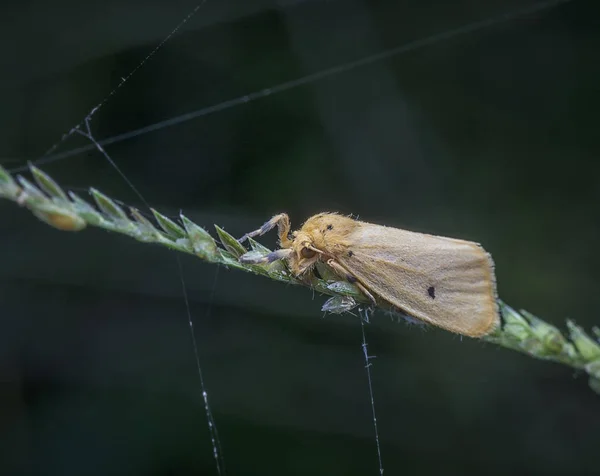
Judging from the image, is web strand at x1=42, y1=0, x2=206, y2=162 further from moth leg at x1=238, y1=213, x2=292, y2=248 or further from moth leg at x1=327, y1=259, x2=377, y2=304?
moth leg at x1=327, y1=259, x2=377, y2=304

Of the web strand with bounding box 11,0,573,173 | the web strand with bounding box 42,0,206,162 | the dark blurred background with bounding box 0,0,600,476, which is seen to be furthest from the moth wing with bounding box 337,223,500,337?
the web strand with bounding box 42,0,206,162

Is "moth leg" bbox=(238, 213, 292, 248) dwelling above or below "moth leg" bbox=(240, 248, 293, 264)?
above

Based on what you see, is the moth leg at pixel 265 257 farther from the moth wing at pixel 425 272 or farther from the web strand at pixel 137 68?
the web strand at pixel 137 68

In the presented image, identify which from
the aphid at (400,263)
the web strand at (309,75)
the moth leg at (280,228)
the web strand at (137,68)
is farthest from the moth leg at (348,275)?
the web strand at (137,68)

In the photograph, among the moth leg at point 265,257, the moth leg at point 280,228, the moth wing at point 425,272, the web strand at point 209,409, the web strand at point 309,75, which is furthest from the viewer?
the web strand at point 309,75

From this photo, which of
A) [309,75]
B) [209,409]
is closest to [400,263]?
[209,409]

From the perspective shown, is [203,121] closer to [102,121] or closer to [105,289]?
[102,121]
